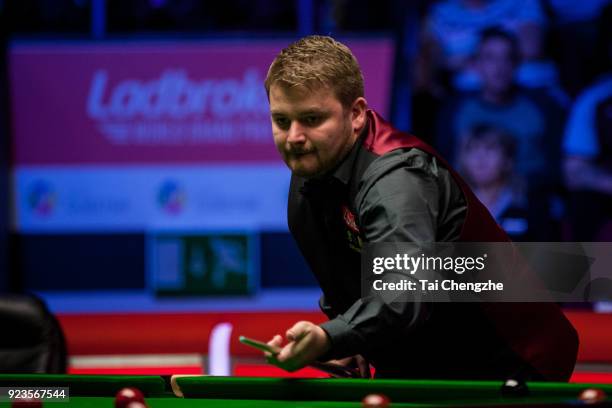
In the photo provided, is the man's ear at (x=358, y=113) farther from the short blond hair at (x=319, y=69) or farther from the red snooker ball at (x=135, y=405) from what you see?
the red snooker ball at (x=135, y=405)

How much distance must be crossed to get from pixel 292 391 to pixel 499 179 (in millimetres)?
3795

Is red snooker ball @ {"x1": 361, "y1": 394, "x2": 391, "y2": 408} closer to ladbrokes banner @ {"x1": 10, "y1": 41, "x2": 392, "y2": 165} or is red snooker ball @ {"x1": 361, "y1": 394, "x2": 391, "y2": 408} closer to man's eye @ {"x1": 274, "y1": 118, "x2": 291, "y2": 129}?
man's eye @ {"x1": 274, "y1": 118, "x2": 291, "y2": 129}

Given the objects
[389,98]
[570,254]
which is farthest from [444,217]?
[389,98]

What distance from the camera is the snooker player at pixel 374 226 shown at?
6.52 ft

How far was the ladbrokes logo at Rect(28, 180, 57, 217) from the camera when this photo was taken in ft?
18.9

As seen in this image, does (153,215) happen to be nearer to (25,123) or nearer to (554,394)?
(25,123)

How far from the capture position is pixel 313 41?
2.21m

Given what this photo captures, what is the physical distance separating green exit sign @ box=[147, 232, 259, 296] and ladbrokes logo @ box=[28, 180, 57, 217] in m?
0.64

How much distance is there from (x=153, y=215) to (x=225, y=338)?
5.68ft

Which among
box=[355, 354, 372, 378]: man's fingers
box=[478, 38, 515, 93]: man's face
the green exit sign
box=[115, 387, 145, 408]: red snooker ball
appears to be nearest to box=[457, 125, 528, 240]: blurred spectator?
box=[478, 38, 515, 93]: man's face

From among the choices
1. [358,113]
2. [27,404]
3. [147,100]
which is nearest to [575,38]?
[147,100]

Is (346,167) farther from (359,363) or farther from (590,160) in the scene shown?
(590,160)

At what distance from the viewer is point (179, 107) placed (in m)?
5.73

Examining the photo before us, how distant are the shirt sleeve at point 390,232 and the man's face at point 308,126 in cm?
16
